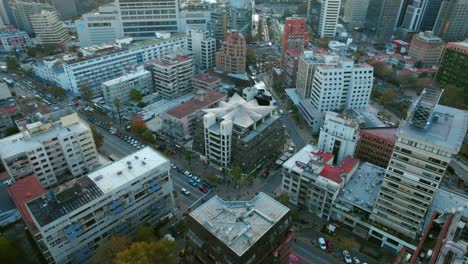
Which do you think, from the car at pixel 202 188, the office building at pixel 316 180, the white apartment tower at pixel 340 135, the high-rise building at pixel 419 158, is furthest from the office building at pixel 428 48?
the car at pixel 202 188

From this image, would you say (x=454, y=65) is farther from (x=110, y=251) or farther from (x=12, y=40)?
(x=12, y=40)

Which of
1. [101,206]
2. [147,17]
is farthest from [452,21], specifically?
[101,206]

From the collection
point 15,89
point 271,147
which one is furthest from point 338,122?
point 15,89

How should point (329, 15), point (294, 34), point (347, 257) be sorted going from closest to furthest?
point (347, 257) → point (294, 34) → point (329, 15)

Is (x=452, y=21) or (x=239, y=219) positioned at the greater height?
(x=452, y=21)

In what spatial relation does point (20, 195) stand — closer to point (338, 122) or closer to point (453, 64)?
point (338, 122)

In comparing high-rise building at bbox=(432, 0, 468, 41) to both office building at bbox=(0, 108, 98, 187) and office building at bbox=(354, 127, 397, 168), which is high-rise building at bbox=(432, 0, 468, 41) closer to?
office building at bbox=(354, 127, 397, 168)
